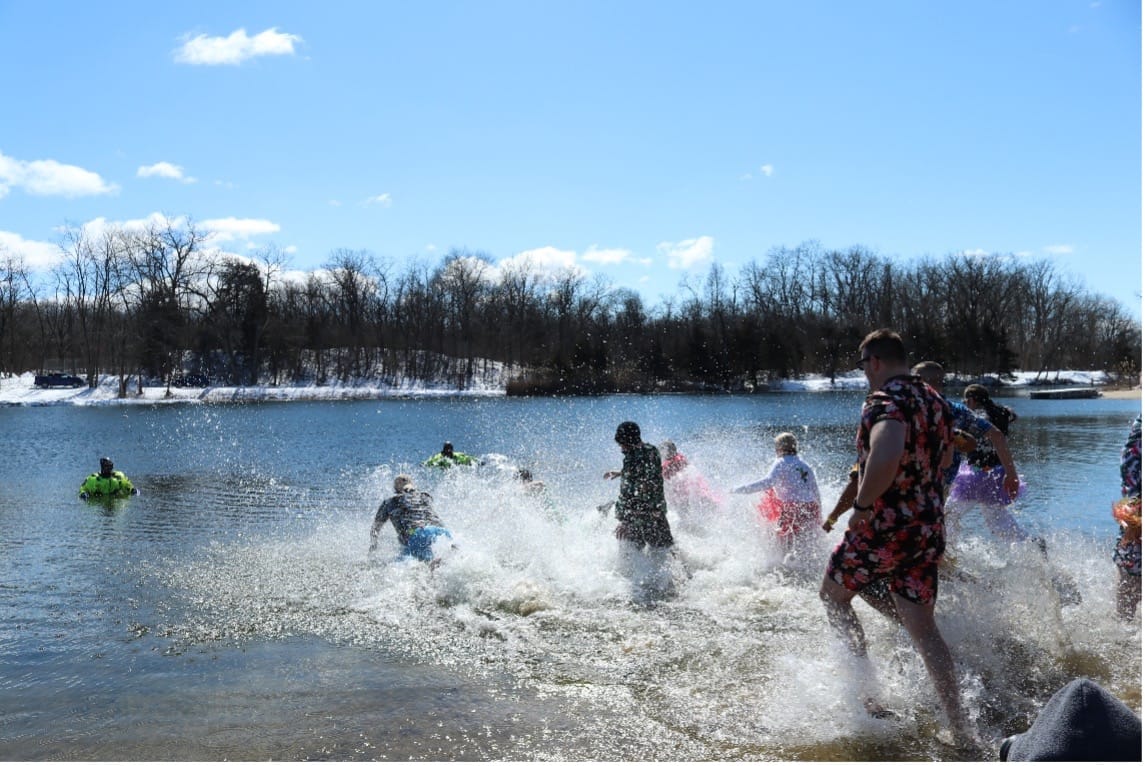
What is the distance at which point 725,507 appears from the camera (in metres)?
10.8

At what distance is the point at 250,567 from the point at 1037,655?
326 inches

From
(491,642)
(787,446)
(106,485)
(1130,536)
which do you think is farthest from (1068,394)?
(491,642)

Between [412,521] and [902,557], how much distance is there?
588 cm

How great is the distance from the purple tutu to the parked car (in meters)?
77.1

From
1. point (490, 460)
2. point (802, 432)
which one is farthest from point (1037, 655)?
point (802, 432)

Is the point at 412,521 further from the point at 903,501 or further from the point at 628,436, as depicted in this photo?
the point at 903,501

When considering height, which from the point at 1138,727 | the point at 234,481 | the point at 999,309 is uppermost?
the point at 999,309

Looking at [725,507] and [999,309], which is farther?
[999,309]

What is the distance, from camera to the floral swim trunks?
4.58 metres

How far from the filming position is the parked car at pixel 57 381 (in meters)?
70.8

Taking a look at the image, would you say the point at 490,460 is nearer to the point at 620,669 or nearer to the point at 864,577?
the point at 620,669

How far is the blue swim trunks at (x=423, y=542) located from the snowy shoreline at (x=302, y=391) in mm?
61285

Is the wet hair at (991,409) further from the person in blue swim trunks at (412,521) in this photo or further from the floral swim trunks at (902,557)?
the person in blue swim trunks at (412,521)

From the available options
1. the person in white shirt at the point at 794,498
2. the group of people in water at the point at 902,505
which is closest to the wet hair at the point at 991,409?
the group of people in water at the point at 902,505
